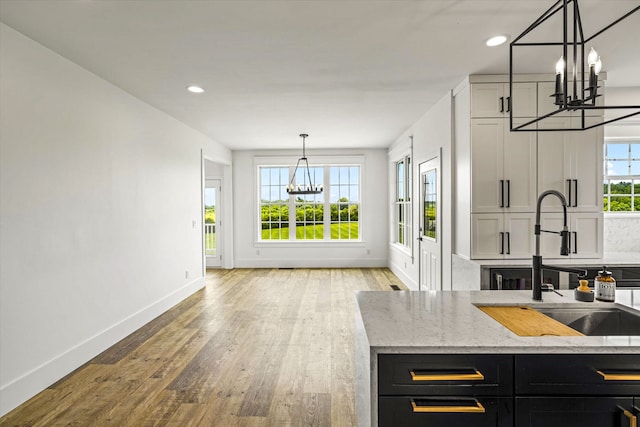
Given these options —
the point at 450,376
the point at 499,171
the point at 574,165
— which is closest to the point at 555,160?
the point at 574,165

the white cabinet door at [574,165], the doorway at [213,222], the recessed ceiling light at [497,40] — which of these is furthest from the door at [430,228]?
the doorway at [213,222]

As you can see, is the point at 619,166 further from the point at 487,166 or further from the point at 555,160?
the point at 487,166

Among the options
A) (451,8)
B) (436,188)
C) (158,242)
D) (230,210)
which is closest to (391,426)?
(451,8)

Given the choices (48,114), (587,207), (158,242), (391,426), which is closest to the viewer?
(391,426)

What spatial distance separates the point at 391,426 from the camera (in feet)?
4.43

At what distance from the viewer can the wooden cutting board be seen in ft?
5.18

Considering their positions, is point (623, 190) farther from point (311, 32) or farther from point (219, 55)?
point (219, 55)

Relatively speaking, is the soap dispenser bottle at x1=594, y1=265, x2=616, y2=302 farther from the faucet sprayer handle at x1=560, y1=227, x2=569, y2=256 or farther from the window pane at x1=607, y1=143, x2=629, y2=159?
the window pane at x1=607, y1=143, x2=629, y2=159

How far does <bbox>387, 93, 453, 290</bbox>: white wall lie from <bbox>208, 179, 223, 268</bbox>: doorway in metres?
4.12

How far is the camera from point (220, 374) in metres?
3.12

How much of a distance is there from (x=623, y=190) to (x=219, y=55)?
18.1ft

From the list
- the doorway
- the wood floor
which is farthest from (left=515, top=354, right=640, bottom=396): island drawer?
the doorway

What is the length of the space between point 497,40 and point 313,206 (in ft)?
19.5

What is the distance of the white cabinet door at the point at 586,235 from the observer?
372cm
